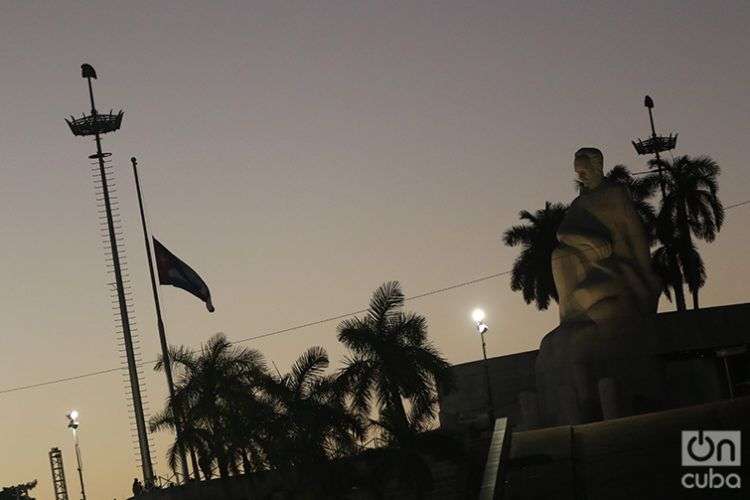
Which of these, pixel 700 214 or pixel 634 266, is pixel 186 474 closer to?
pixel 634 266

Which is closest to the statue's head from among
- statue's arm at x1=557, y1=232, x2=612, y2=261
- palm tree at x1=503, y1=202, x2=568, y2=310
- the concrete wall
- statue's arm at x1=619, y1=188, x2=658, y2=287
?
statue's arm at x1=619, y1=188, x2=658, y2=287

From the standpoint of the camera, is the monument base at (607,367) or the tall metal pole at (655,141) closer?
the monument base at (607,367)

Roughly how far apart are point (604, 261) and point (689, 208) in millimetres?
29257

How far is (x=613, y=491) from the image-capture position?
91.6 feet

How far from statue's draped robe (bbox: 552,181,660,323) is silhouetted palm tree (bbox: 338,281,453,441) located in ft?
13.8

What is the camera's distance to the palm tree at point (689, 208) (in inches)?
2623

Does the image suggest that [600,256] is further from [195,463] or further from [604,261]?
[195,463]

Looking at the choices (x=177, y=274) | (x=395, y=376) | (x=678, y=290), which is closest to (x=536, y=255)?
(x=678, y=290)

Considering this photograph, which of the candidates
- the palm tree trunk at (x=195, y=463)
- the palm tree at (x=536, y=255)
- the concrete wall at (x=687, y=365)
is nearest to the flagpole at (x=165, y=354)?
the palm tree trunk at (x=195, y=463)

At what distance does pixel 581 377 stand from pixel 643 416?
5.45 meters

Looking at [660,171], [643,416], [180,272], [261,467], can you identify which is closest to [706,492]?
[643,416]

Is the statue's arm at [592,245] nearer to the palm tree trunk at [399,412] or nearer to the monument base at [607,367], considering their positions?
→ the monument base at [607,367]

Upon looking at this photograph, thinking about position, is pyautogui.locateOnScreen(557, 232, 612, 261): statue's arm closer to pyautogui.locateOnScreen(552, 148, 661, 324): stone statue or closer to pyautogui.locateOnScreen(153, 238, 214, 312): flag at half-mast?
pyautogui.locateOnScreen(552, 148, 661, 324): stone statue

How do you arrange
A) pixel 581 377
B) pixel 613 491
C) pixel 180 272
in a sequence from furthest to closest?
pixel 180 272 → pixel 581 377 → pixel 613 491
